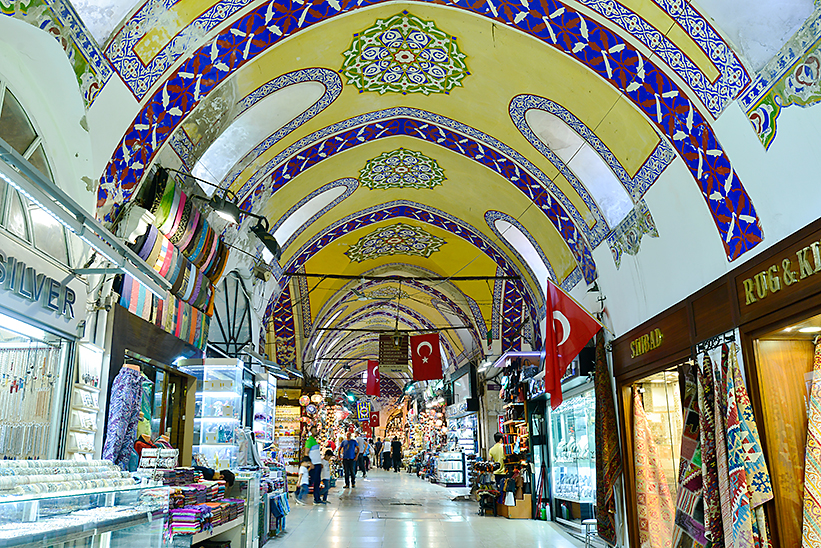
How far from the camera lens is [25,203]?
4.30 meters

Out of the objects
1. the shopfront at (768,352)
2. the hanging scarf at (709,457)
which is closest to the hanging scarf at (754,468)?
the shopfront at (768,352)

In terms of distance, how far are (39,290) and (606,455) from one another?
615 centimetres

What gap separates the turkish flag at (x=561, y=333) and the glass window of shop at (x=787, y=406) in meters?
2.94

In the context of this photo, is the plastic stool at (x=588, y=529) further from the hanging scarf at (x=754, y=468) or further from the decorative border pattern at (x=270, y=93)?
the decorative border pattern at (x=270, y=93)

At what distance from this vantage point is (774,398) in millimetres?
4570

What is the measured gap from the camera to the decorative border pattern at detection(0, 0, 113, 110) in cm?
391

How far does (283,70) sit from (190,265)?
7.96ft

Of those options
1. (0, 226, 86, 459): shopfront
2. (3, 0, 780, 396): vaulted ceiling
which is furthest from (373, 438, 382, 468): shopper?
(0, 226, 86, 459): shopfront

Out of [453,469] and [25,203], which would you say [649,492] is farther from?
[453,469]

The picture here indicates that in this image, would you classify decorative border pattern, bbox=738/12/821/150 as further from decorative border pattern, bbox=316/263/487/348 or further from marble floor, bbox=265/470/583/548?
decorative border pattern, bbox=316/263/487/348

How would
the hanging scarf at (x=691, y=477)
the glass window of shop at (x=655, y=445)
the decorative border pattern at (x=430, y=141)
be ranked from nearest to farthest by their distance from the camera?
the hanging scarf at (x=691, y=477) → the glass window of shop at (x=655, y=445) → the decorative border pattern at (x=430, y=141)

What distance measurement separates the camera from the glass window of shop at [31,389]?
4.40 meters

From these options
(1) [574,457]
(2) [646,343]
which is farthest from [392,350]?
(2) [646,343]

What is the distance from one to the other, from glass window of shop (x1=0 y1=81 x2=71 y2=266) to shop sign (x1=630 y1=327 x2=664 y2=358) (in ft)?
17.9
